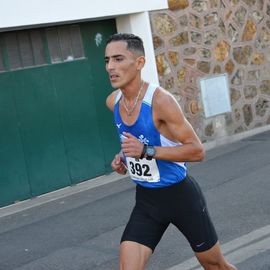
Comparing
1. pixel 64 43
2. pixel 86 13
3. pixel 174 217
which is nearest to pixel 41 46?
pixel 64 43

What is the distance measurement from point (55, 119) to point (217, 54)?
11.7 ft

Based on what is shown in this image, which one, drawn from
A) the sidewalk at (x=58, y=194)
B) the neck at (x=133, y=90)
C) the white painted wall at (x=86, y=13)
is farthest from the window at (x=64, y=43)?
the neck at (x=133, y=90)

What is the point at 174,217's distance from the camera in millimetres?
3883

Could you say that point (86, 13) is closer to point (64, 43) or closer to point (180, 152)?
point (64, 43)

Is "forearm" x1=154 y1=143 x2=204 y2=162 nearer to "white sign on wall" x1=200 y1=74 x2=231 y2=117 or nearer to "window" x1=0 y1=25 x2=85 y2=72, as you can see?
"window" x1=0 y1=25 x2=85 y2=72

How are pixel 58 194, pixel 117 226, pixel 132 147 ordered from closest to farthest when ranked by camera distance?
pixel 132 147 < pixel 117 226 < pixel 58 194

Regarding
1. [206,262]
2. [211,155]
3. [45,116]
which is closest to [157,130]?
[206,262]

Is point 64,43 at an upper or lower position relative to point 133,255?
upper

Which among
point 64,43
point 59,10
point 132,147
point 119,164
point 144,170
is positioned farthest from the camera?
point 64,43

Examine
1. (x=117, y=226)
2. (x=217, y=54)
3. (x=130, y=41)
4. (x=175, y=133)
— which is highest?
(x=130, y=41)

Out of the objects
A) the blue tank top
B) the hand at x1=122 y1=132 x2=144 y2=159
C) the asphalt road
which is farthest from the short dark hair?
the asphalt road

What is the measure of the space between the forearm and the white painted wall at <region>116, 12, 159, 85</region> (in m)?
6.37

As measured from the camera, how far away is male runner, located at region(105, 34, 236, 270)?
12.0 ft

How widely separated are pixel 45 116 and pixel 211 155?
3040 mm
